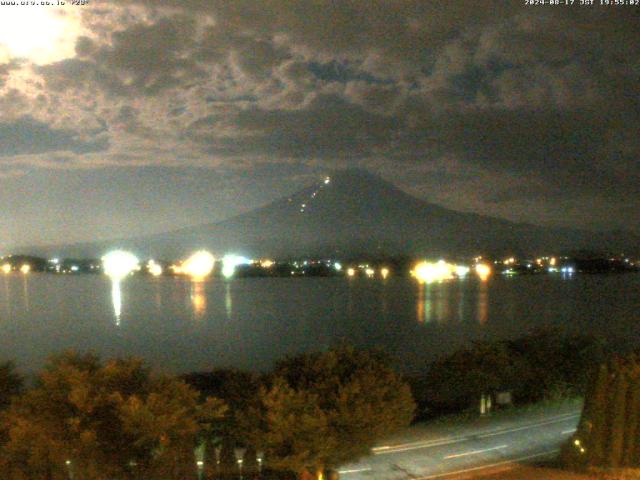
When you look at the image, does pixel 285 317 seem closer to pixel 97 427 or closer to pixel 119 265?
pixel 97 427

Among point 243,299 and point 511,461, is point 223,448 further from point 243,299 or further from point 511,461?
point 243,299

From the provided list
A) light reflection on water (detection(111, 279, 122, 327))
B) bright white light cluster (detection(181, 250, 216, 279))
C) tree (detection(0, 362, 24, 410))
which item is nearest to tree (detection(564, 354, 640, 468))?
tree (detection(0, 362, 24, 410))

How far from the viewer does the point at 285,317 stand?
1847 inches

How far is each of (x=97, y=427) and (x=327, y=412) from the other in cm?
195

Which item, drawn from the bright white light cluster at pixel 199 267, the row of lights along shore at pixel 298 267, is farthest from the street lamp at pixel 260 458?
the bright white light cluster at pixel 199 267

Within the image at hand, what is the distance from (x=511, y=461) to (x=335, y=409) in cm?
329

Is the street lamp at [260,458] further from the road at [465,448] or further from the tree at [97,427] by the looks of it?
the tree at [97,427]

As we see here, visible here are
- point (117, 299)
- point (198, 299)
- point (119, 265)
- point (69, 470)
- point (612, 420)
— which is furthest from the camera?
point (119, 265)

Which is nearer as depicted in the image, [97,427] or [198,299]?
[97,427]

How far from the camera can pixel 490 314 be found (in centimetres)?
4747

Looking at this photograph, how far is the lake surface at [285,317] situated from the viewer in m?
33.2

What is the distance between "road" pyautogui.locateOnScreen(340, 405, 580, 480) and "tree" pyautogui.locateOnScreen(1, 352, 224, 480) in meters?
2.32

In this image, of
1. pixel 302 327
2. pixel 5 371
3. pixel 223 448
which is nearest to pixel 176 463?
pixel 223 448

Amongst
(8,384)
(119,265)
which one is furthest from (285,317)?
(119,265)
